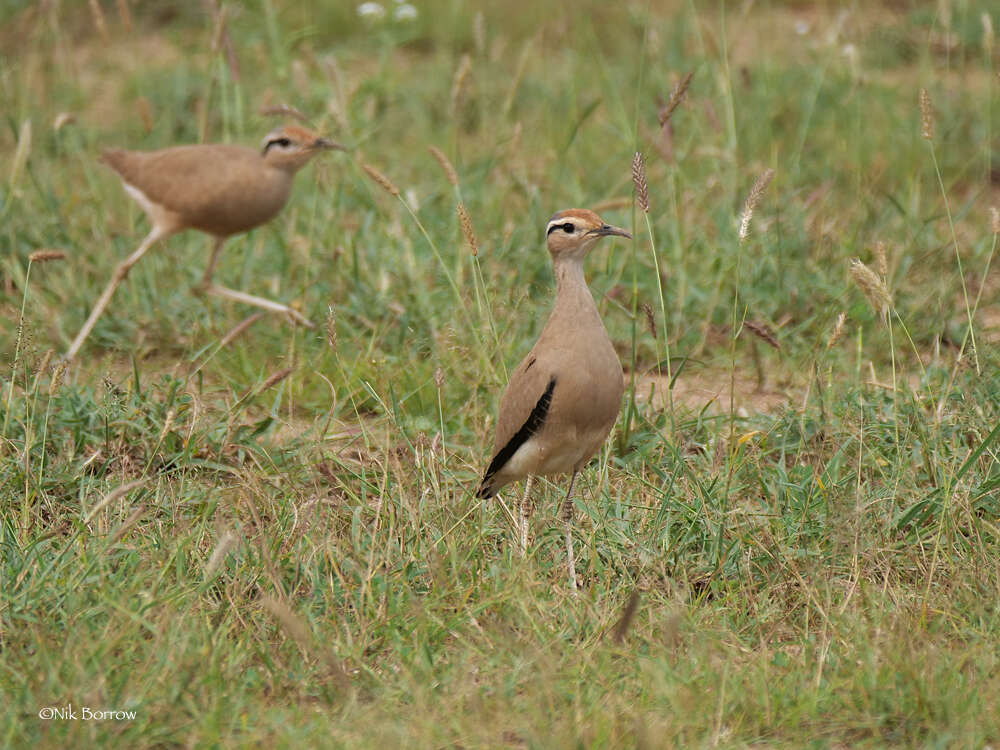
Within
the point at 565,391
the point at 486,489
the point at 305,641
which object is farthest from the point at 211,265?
the point at 305,641

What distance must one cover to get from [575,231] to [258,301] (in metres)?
2.11

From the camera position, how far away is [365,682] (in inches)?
135

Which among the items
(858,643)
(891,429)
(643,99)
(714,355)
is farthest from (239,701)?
(643,99)

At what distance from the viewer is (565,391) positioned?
3.98 metres

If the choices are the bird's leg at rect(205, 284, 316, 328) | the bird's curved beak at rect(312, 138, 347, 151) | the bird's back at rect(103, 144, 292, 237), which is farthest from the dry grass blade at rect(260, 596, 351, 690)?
the bird's curved beak at rect(312, 138, 347, 151)

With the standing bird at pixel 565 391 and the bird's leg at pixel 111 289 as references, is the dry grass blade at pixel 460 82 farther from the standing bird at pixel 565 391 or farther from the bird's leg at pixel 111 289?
the bird's leg at pixel 111 289

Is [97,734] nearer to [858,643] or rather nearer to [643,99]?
[858,643]

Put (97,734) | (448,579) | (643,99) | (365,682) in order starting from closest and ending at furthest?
(97,734) < (365,682) < (448,579) < (643,99)

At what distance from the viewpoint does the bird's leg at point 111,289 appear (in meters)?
5.62

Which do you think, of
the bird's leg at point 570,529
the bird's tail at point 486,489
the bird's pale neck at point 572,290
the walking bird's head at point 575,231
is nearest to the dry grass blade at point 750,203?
the walking bird's head at point 575,231

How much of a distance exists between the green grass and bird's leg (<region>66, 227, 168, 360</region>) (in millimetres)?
107

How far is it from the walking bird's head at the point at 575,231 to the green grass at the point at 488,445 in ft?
1.21

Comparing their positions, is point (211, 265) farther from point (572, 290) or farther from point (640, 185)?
point (640, 185)

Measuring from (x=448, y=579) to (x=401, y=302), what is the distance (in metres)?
2.25
